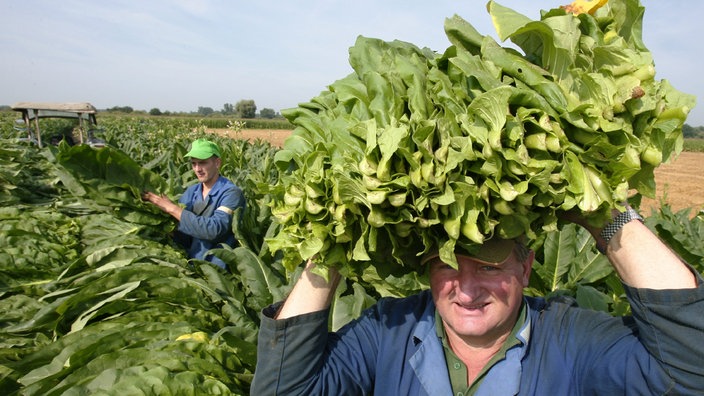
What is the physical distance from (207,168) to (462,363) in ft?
14.4

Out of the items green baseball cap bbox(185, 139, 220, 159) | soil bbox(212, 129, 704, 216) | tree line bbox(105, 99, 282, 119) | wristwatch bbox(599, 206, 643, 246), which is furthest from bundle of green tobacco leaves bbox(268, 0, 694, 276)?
tree line bbox(105, 99, 282, 119)

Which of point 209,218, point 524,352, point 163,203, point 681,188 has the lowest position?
point 681,188

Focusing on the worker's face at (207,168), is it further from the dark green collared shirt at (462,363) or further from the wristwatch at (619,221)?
the wristwatch at (619,221)

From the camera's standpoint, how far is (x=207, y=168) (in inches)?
228

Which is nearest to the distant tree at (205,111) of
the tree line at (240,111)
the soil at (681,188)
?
the tree line at (240,111)

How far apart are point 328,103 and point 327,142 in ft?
0.76

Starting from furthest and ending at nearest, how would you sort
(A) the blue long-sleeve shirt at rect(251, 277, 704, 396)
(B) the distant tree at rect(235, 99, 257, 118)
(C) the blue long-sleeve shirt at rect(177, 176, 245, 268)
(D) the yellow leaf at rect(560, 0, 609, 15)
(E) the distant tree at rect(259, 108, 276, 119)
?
1. (E) the distant tree at rect(259, 108, 276, 119)
2. (B) the distant tree at rect(235, 99, 257, 118)
3. (C) the blue long-sleeve shirt at rect(177, 176, 245, 268)
4. (D) the yellow leaf at rect(560, 0, 609, 15)
5. (A) the blue long-sleeve shirt at rect(251, 277, 704, 396)

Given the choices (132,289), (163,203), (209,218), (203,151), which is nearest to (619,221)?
(132,289)

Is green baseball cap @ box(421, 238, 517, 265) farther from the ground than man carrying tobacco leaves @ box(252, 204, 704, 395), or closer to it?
farther from the ground

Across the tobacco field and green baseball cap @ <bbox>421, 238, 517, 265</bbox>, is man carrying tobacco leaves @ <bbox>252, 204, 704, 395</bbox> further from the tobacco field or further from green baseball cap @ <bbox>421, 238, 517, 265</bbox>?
the tobacco field

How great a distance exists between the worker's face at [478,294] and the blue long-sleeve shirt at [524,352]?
13 cm

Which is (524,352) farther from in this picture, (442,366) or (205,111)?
(205,111)

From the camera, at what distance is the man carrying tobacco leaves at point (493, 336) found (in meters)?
1.69

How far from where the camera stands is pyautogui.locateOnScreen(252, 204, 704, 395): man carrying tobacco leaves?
5.53ft
